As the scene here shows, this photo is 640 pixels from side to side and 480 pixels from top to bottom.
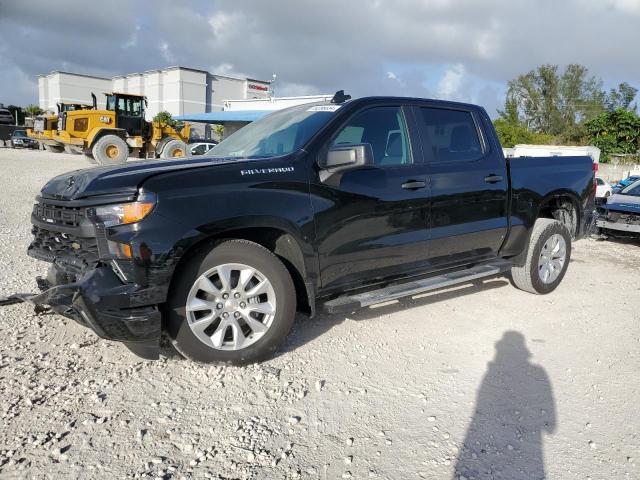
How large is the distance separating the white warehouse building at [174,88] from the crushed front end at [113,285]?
69769mm

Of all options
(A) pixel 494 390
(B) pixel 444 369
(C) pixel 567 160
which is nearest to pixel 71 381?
(B) pixel 444 369

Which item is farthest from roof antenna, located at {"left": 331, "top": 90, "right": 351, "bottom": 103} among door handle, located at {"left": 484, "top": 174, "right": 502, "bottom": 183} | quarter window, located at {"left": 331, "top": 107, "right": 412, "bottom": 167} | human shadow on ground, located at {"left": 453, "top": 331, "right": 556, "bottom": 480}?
human shadow on ground, located at {"left": 453, "top": 331, "right": 556, "bottom": 480}

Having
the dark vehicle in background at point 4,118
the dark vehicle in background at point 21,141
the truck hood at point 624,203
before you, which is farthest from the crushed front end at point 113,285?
the dark vehicle in background at point 4,118

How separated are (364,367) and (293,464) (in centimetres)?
120

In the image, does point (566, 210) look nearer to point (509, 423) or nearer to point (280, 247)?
point (509, 423)

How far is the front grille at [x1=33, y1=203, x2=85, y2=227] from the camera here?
126 inches

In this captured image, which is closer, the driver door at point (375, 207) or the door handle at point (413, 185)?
the driver door at point (375, 207)

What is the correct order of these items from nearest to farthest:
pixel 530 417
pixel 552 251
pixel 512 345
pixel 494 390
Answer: pixel 530 417
pixel 494 390
pixel 512 345
pixel 552 251

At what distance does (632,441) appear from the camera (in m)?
2.84

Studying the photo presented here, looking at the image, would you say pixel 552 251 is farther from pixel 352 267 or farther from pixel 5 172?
pixel 5 172

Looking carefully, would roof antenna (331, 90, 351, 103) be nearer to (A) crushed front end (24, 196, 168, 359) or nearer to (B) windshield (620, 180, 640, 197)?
(A) crushed front end (24, 196, 168, 359)

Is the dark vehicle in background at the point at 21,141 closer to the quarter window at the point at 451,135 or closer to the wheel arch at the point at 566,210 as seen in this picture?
the quarter window at the point at 451,135

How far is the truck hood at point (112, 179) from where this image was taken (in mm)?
3047

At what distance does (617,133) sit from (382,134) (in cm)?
4537
